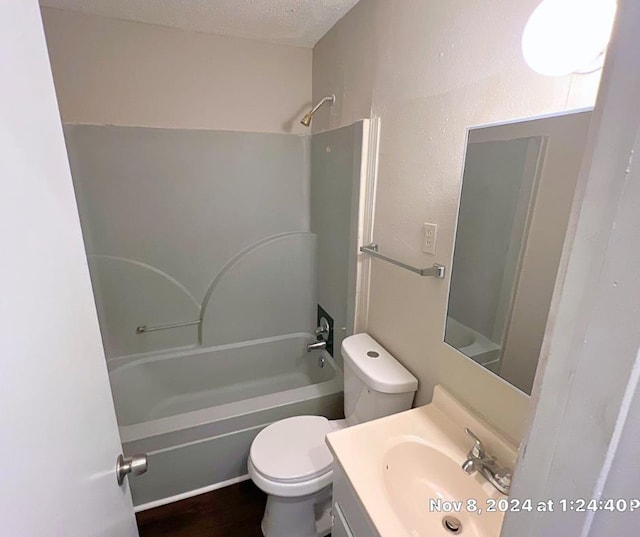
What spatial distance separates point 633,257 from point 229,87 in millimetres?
2212

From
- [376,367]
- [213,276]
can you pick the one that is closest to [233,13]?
[213,276]

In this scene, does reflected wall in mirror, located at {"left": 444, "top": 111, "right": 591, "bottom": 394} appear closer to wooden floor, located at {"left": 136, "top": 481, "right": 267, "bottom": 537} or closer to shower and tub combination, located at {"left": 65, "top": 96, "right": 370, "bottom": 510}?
shower and tub combination, located at {"left": 65, "top": 96, "right": 370, "bottom": 510}

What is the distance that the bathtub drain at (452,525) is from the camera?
2.85ft

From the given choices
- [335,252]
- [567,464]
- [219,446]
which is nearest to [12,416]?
[567,464]

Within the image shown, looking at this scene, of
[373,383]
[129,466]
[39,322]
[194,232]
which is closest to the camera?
[39,322]

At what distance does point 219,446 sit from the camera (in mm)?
1649

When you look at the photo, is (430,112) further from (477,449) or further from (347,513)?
(347,513)

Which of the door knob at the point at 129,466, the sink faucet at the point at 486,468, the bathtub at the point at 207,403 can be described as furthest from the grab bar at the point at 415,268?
the door knob at the point at 129,466

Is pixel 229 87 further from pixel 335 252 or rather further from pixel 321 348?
pixel 321 348

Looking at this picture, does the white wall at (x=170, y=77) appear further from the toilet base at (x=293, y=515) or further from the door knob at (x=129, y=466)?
the toilet base at (x=293, y=515)

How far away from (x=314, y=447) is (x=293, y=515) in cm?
28

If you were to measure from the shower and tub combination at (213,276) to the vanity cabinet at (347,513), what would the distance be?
708mm

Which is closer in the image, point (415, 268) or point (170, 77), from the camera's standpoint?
point (415, 268)

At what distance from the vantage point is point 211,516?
1.59 metres
